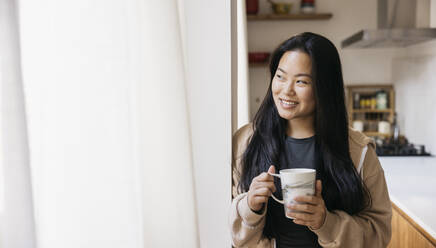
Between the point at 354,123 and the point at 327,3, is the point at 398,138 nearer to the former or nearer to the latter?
the point at 354,123

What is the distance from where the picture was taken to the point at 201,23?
3.13ft

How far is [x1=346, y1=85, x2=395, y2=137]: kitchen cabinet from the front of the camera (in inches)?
139

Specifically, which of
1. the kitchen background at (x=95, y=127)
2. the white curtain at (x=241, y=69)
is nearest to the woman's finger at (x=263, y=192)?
the kitchen background at (x=95, y=127)

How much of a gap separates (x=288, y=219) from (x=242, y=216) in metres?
0.12

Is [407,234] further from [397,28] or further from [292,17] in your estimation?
[292,17]

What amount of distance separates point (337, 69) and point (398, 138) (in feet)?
9.17

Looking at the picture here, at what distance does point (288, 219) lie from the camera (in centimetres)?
96

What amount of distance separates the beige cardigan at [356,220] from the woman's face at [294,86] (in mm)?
174

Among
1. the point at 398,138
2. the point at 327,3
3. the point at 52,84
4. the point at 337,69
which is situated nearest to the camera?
the point at 52,84

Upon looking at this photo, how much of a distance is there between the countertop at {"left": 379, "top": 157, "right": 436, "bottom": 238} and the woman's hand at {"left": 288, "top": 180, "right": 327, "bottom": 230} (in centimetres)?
84

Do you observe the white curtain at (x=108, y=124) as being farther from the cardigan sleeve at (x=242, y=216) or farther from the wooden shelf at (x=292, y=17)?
the wooden shelf at (x=292, y=17)

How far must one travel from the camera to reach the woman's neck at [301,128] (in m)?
0.96

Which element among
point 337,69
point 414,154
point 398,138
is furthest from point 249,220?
point 398,138

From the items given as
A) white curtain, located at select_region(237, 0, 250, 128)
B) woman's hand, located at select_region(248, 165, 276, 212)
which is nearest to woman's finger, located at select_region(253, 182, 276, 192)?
woman's hand, located at select_region(248, 165, 276, 212)
